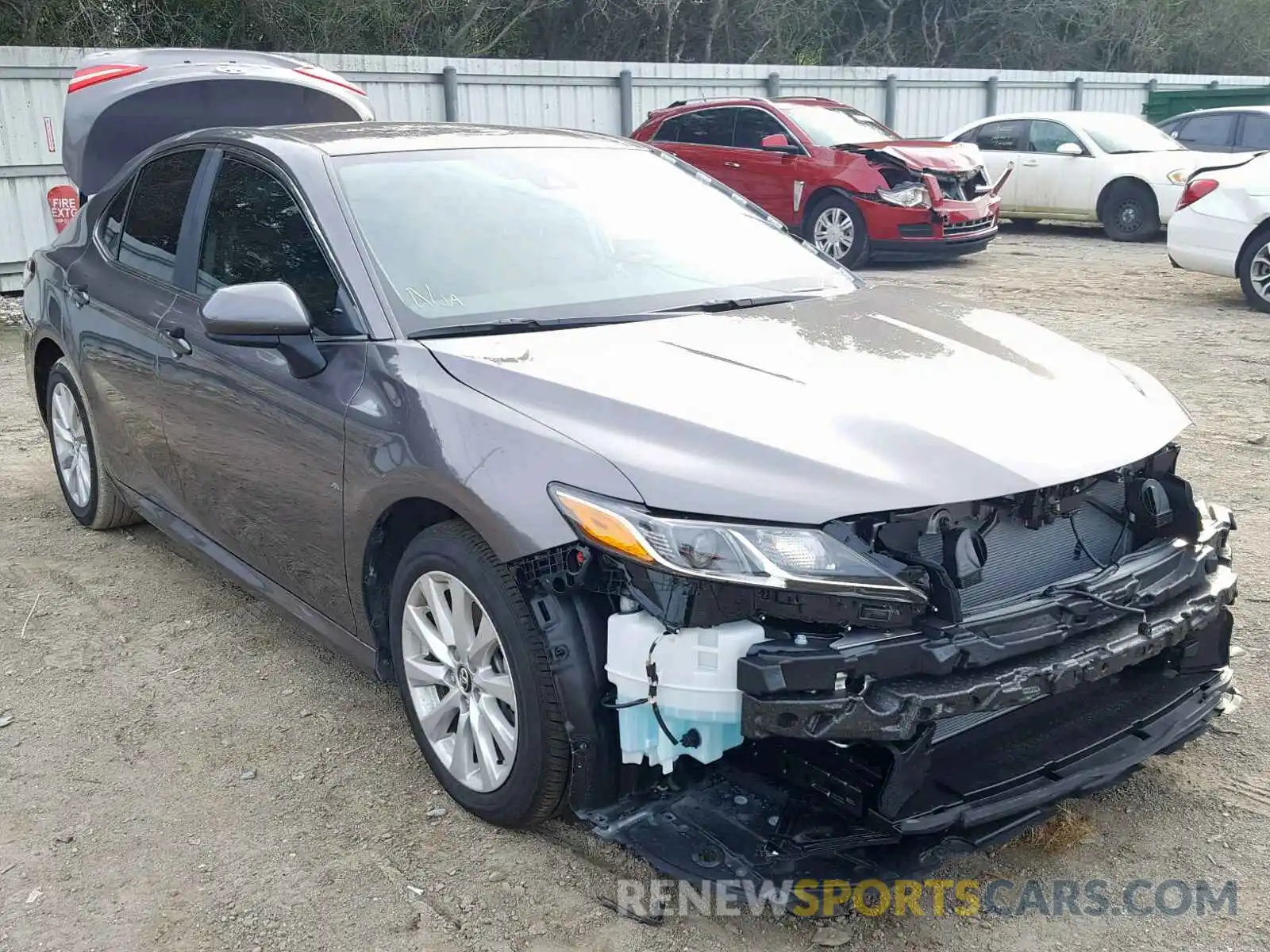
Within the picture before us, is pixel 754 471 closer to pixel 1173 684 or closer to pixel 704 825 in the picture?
pixel 704 825

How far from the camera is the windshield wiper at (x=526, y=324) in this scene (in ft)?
10.2

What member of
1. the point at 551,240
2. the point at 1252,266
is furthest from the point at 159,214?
the point at 1252,266

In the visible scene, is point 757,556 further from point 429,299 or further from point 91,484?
point 91,484

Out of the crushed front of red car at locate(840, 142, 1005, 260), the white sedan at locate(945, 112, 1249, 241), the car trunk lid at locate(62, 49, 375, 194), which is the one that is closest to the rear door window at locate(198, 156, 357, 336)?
the car trunk lid at locate(62, 49, 375, 194)

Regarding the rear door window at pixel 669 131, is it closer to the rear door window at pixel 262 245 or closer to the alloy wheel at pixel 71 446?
the alloy wheel at pixel 71 446

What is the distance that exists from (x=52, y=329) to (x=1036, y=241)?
12.5 m

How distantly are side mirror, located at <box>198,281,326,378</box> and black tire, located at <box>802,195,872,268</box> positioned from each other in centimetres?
967

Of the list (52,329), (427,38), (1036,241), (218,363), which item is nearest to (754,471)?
(218,363)

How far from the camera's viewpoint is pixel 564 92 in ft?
51.9

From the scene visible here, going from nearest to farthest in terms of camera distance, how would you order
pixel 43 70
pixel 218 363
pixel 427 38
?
pixel 218 363 < pixel 43 70 < pixel 427 38

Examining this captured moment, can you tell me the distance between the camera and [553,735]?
2639 millimetres

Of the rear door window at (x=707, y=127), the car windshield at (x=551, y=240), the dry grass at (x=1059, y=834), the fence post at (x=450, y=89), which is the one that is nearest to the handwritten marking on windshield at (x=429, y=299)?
the car windshield at (x=551, y=240)

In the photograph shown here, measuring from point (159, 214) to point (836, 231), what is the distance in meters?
9.35

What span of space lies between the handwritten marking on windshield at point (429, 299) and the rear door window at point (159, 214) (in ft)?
4.13
